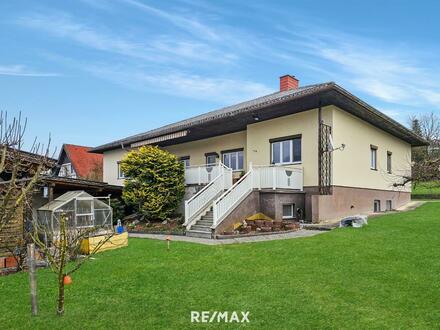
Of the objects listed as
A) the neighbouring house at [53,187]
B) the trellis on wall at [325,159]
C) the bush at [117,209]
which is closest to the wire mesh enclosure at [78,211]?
the neighbouring house at [53,187]

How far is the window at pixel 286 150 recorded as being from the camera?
701 inches

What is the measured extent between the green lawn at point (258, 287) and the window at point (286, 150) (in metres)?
7.14

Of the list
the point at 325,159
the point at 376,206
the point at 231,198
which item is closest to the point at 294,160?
the point at 325,159

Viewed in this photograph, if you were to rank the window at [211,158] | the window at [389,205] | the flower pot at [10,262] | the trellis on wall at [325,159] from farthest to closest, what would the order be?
the window at [389,205] → the window at [211,158] → the trellis on wall at [325,159] → the flower pot at [10,262]

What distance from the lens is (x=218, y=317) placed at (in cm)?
574

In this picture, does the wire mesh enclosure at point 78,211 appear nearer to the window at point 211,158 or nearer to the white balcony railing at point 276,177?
the white balcony railing at point 276,177

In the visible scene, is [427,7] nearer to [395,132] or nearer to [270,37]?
[270,37]

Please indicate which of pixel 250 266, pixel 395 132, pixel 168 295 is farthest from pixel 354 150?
pixel 168 295

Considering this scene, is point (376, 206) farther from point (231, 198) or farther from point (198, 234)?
point (198, 234)

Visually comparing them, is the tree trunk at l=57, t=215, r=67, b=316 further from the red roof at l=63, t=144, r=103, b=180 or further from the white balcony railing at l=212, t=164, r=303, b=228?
the red roof at l=63, t=144, r=103, b=180

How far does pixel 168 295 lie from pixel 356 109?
1432 centimetres

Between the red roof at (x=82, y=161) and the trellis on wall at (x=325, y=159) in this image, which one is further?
the red roof at (x=82, y=161)

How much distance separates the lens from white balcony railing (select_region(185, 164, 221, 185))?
62.8 ft

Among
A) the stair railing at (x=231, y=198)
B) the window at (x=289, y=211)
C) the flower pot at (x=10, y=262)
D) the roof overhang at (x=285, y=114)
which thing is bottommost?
the flower pot at (x=10, y=262)
